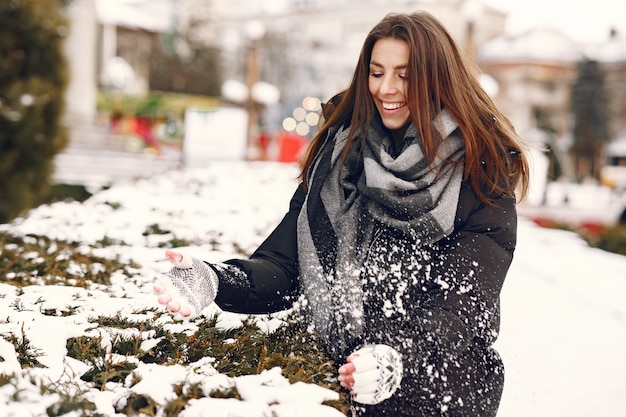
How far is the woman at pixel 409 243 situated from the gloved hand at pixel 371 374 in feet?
0.30

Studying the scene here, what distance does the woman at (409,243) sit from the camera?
6.06 ft

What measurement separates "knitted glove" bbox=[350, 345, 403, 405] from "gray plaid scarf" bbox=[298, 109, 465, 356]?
24cm

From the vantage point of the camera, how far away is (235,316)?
2.32m

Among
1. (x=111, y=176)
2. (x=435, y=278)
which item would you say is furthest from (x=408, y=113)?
(x=111, y=176)

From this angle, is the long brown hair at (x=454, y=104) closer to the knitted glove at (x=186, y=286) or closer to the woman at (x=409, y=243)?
the woman at (x=409, y=243)

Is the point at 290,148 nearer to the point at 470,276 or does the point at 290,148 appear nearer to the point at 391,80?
the point at 391,80

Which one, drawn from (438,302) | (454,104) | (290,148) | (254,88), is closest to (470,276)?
(438,302)

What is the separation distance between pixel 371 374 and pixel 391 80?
93cm

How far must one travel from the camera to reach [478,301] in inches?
74.5

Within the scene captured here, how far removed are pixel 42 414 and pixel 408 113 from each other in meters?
1.36

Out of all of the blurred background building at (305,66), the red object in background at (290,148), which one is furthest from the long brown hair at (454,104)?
the blurred background building at (305,66)

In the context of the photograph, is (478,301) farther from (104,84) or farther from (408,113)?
(104,84)

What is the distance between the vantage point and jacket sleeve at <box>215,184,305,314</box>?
1.96 metres

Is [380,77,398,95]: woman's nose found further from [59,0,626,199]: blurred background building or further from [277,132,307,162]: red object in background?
[59,0,626,199]: blurred background building
